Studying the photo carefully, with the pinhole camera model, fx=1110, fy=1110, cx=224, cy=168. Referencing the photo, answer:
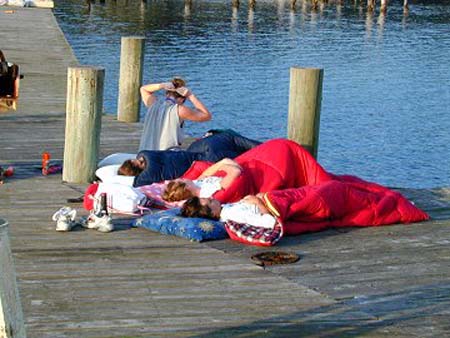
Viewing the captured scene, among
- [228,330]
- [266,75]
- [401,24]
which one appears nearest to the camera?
[228,330]

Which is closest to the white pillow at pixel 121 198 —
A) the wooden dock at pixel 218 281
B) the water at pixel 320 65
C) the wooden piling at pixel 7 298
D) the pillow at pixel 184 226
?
the wooden dock at pixel 218 281

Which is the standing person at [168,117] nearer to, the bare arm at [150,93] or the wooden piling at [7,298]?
the bare arm at [150,93]

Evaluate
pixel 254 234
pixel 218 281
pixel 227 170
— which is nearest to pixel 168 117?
pixel 227 170

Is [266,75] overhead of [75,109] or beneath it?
beneath

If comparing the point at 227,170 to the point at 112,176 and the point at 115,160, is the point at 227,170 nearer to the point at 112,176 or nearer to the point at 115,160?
the point at 112,176

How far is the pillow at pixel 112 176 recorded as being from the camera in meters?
9.61

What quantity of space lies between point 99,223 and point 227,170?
118 centimetres

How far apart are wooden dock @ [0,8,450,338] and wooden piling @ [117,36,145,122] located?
4.25 meters

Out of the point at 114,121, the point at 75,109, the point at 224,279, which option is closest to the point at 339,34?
the point at 114,121

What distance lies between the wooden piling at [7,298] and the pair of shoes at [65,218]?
3678 millimetres

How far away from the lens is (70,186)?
10.0 m

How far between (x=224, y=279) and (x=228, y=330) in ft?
3.38

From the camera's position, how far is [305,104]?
1103cm

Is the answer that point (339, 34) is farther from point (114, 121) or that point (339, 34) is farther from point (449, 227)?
point (449, 227)
